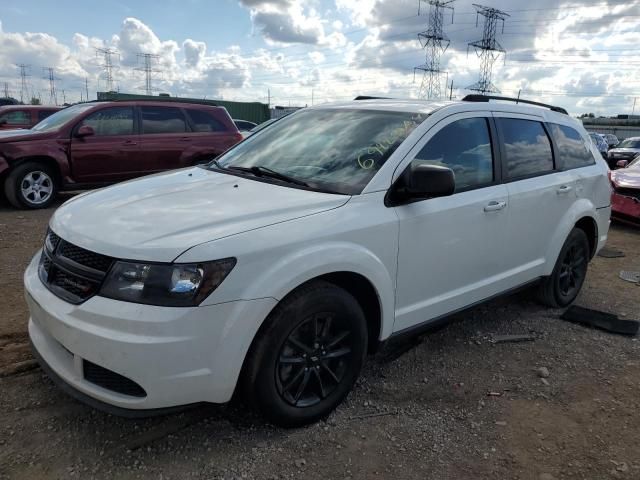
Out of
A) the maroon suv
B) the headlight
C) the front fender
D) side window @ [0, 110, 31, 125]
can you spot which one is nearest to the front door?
the front fender

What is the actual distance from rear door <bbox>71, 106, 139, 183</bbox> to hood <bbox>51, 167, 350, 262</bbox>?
588 centimetres

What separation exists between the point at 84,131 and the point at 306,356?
7107 millimetres

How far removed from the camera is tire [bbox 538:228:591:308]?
4720 mm

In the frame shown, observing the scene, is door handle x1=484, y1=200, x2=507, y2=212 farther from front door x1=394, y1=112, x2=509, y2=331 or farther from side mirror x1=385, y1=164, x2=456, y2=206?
side mirror x1=385, y1=164, x2=456, y2=206

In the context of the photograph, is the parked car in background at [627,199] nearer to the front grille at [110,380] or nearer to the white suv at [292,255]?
the white suv at [292,255]

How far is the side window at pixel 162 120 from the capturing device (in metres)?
9.19

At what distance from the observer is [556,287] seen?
4.81 m

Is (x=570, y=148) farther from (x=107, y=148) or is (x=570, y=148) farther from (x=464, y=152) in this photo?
(x=107, y=148)

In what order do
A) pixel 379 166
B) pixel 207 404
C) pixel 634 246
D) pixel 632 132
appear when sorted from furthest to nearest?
pixel 632 132, pixel 634 246, pixel 379 166, pixel 207 404

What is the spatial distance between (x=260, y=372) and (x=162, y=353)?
51cm

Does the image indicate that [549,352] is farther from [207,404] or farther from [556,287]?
[207,404]

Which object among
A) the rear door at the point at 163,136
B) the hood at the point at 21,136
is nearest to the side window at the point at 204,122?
the rear door at the point at 163,136

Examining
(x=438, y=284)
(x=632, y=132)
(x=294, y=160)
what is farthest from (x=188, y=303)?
(x=632, y=132)

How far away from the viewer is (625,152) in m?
20.6
